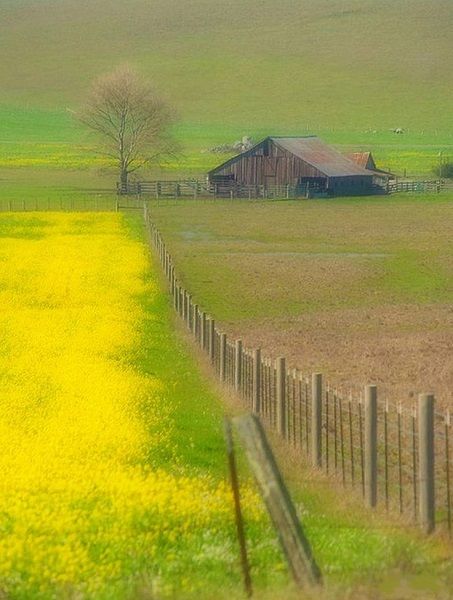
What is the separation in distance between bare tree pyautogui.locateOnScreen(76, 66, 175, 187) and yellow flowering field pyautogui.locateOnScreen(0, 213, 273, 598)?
7159 centimetres

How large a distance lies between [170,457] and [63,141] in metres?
150

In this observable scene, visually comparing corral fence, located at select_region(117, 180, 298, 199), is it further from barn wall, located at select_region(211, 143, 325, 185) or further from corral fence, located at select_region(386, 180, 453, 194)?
corral fence, located at select_region(386, 180, 453, 194)

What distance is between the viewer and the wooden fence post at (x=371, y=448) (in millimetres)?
12328

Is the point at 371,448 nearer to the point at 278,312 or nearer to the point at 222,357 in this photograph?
the point at 222,357

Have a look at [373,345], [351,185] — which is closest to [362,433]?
[373,345]

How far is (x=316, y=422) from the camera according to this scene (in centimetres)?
1406

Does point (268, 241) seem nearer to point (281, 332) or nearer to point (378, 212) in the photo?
point (378, 212)

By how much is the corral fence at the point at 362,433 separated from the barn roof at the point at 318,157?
2693 inches

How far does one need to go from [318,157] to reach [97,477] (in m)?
80.7

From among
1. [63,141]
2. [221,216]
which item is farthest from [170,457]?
[63,141]

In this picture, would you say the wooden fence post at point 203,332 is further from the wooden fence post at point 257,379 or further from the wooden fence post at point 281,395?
the wooden fence post at point 281,395

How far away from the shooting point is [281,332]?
88.1 feet

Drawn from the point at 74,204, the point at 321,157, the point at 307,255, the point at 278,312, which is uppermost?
the point at 321,157

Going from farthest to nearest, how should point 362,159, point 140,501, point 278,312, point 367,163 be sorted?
point 367,163
point 362,159
point 278,312
point 140,501
